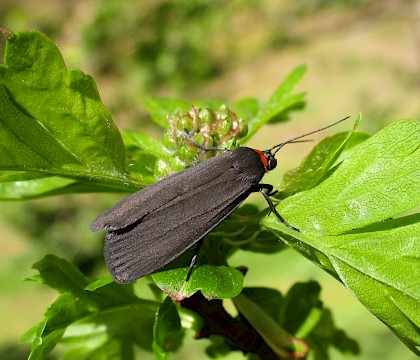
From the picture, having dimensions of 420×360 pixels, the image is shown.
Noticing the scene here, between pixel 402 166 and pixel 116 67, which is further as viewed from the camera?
pixel 116 67

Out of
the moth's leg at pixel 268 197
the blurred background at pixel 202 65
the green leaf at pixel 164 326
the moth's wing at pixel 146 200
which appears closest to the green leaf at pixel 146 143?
the moth's wing at pixel 146 200

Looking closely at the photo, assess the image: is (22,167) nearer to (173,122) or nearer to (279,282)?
(173,122)

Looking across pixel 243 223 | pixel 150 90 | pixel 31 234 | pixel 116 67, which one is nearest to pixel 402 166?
pixel 243 223

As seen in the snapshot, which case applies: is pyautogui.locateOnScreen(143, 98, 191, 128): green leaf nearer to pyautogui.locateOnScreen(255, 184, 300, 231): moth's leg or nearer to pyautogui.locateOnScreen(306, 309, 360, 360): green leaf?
pyautogui.locateOnScreen(255, 184, 300, 231): moth's leg

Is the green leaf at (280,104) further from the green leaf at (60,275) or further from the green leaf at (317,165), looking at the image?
the green leaf at (60,275)

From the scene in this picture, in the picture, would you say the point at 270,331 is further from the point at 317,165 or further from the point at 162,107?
the point at 162,107

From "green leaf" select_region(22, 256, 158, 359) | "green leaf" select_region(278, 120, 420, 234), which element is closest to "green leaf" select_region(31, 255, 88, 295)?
"green leaf" select_region(22, 256, 158, 359)
